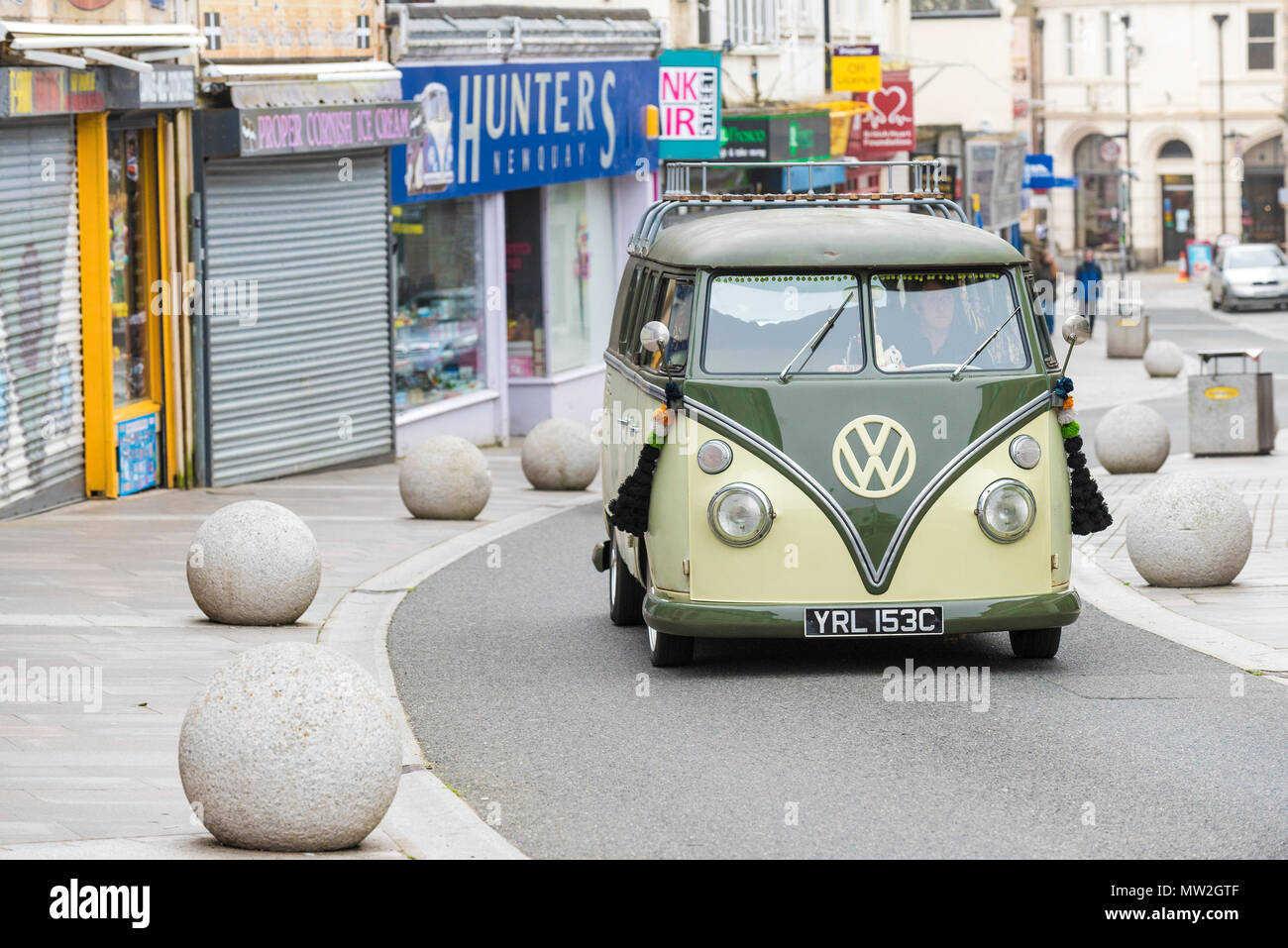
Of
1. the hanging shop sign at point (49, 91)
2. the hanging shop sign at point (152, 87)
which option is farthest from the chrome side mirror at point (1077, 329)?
the hanging shop sign at point (152, 87)

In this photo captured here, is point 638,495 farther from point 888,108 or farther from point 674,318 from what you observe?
point 888,108

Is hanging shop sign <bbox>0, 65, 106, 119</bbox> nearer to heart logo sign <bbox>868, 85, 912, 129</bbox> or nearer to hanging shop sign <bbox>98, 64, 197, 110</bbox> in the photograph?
hanging shop sign <bbox>98, 64, 197, 110</bbox>

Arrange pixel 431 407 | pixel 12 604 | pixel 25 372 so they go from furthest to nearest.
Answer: pixel 431 407
pixel 25 372
pixel 12 604

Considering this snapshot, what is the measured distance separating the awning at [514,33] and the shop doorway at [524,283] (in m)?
1.84

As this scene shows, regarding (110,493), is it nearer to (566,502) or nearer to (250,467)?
(250,467)

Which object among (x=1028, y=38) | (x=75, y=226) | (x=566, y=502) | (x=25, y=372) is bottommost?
(x=566, y=502)

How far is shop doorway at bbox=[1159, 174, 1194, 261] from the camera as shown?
8338 cm

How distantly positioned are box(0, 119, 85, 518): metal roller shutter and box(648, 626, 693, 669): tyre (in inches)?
274

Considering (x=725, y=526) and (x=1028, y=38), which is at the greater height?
(x=1028, y=38)

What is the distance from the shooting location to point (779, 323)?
10453 mm

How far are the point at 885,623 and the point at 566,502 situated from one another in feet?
29.0

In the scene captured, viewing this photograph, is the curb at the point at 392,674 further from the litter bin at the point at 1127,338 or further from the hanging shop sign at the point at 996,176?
the hanging shop sign at the point at 996,176
